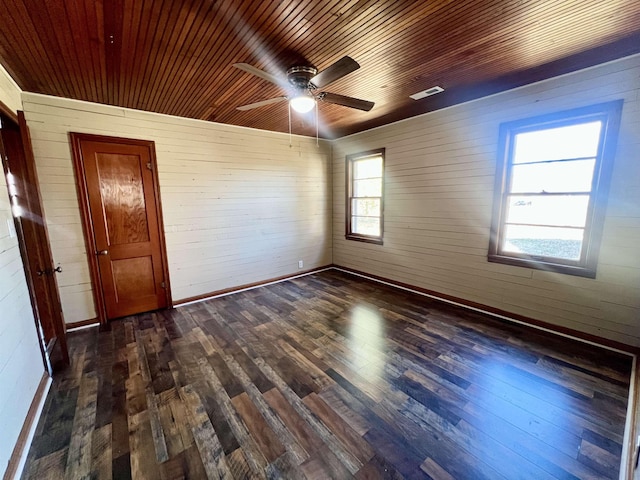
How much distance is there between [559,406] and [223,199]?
4.33 metres

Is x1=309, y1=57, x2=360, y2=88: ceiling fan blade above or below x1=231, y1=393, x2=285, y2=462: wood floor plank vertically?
above

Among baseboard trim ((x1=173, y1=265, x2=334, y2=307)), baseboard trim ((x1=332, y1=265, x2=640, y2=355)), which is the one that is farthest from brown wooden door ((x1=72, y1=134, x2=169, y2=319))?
baseboard trim ((x1=332, y1=265, x2=640, y2=355))

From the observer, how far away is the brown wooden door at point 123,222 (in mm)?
3123

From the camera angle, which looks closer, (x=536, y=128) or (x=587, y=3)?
(x=587, y=3)

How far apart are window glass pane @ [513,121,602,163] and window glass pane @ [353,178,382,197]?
2.00 metres

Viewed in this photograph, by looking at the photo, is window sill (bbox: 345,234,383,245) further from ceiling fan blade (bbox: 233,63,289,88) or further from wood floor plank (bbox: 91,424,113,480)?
wood floor plank (bbox: 91,424,113,480)

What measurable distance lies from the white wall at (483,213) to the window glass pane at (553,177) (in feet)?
0.69

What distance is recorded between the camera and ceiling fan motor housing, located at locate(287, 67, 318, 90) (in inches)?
89.1

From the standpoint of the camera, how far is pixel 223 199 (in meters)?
4.09

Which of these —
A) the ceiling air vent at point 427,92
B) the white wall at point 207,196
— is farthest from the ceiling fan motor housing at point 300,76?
the white wall at point 207,196

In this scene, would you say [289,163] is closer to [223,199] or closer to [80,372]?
[223,199]

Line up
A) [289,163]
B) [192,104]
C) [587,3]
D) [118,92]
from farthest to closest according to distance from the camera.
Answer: [289,163]
[192,104]
[118,92]
[587,3]

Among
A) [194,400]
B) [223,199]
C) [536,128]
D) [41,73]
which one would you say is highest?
[41,73]

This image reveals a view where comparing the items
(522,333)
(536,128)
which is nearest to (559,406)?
(522,333)
